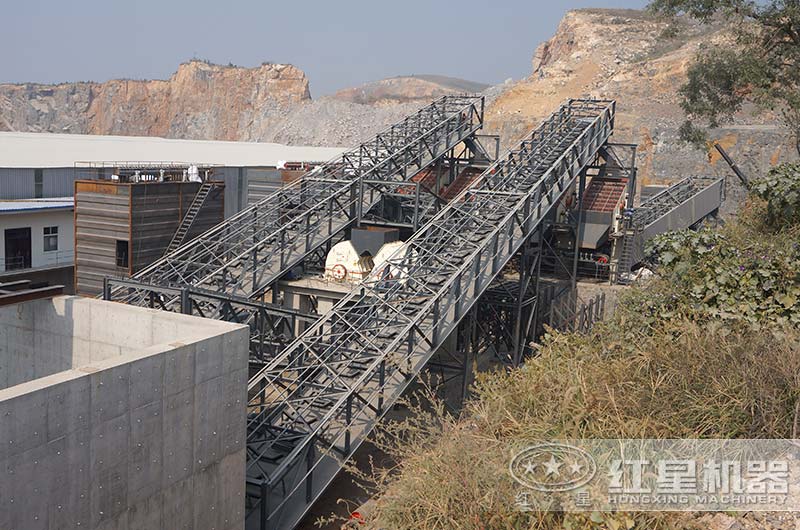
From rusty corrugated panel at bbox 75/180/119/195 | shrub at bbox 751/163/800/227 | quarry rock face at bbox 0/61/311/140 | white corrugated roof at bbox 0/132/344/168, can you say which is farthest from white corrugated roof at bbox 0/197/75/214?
quarry rock face at bbox 0/61/311/140

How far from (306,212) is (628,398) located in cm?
1436

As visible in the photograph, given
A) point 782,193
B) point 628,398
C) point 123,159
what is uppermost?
point 782,193

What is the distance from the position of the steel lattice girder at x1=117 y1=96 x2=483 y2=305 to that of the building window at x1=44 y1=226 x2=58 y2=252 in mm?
7120

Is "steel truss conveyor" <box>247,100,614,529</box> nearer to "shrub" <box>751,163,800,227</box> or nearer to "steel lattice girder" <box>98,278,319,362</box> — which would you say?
"steel lattice girder" <box>98,278,319,362</box>

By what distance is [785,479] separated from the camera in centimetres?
682

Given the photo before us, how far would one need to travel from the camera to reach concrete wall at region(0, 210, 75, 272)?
25.6 m

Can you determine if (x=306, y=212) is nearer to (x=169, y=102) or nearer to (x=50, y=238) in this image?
(x=50, y=238)

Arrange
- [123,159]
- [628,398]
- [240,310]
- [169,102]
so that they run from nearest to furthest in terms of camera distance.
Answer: [628,398]
[240,310]
[123,159]
[169,102]

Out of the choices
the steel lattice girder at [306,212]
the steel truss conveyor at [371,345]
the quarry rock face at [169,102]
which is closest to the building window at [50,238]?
the steel lattice girder at [306,212]

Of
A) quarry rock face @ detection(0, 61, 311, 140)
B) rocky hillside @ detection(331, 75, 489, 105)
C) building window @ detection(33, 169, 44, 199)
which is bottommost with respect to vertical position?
building window @ detection(33, 169, 44, 199)

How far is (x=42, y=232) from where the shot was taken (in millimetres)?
26703

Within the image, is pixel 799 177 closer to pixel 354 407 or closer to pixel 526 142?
pixel 354 407

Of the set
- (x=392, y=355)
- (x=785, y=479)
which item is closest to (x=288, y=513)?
(x=392, y=355)

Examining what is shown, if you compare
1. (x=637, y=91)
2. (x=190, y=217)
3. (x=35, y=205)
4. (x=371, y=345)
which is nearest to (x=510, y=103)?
(x=637, y=91)
